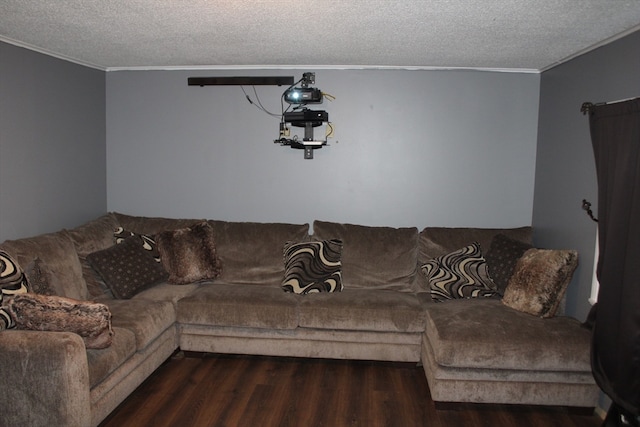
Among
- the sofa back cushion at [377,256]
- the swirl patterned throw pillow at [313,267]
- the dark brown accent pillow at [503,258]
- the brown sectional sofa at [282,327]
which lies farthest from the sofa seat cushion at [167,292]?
the dark brown accent pillow at [503,258]

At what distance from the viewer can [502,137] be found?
13.9ft

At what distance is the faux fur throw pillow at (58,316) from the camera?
237cm

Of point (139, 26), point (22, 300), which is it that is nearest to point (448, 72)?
point (139, 26)

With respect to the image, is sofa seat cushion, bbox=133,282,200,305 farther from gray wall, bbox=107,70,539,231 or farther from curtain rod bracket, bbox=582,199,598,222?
curtain rod bracket, bbox=582,199,598,222

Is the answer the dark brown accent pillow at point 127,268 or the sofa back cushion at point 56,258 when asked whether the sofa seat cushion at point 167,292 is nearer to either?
the dark brown accent pillow at point 127,268

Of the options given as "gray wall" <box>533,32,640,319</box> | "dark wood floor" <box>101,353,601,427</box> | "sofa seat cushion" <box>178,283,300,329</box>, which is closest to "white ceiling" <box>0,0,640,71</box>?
"gray wall" <box>533,32,640,319</box>

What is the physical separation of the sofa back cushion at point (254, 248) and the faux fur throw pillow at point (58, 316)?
5.25 feet

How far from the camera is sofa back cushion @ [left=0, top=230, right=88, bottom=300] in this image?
3.07 meters

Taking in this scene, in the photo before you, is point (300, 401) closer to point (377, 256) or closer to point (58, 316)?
point (377, 256)

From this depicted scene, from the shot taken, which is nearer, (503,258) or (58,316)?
(58,316)

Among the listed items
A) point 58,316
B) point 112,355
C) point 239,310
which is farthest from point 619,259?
point 58,316

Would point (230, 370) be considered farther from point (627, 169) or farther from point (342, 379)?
point (627, 169)

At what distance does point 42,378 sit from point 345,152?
2935 mm

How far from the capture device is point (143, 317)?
3.12 meters
